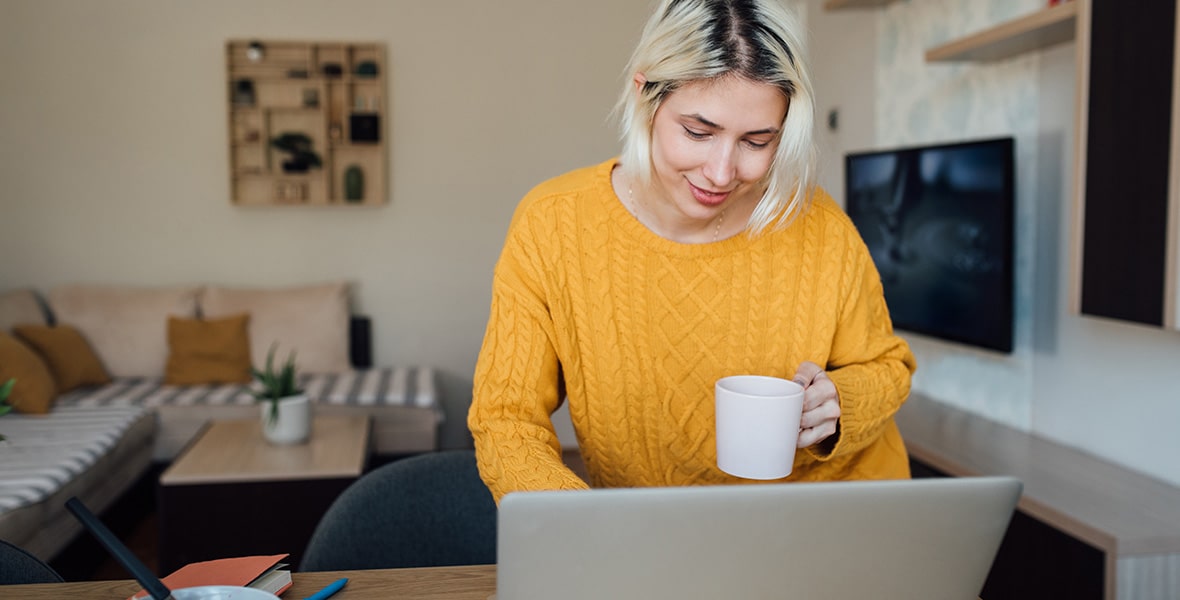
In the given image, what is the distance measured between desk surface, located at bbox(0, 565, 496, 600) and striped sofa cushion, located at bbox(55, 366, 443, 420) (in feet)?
9.65

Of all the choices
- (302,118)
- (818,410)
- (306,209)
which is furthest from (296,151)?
(818,410)

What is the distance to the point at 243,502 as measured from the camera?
8.68ft

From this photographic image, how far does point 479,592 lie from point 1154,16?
6.01 feet

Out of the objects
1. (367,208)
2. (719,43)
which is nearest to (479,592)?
(719,43)

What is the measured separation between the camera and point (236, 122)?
14.8 ft

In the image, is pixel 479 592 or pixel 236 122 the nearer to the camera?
pixel 479 592

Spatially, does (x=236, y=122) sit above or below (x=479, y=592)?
above

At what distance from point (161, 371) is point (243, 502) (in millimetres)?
1866

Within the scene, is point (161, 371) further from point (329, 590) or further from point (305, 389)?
point (329, 590)

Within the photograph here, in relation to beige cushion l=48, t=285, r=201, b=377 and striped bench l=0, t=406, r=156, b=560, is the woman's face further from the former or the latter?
beige cushion l=48, t=285, r=201, b=377

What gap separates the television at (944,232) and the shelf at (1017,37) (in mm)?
255

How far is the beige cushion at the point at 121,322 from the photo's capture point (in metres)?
4.16

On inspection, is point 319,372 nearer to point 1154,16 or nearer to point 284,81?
point 284,81

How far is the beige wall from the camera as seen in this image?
440cm
